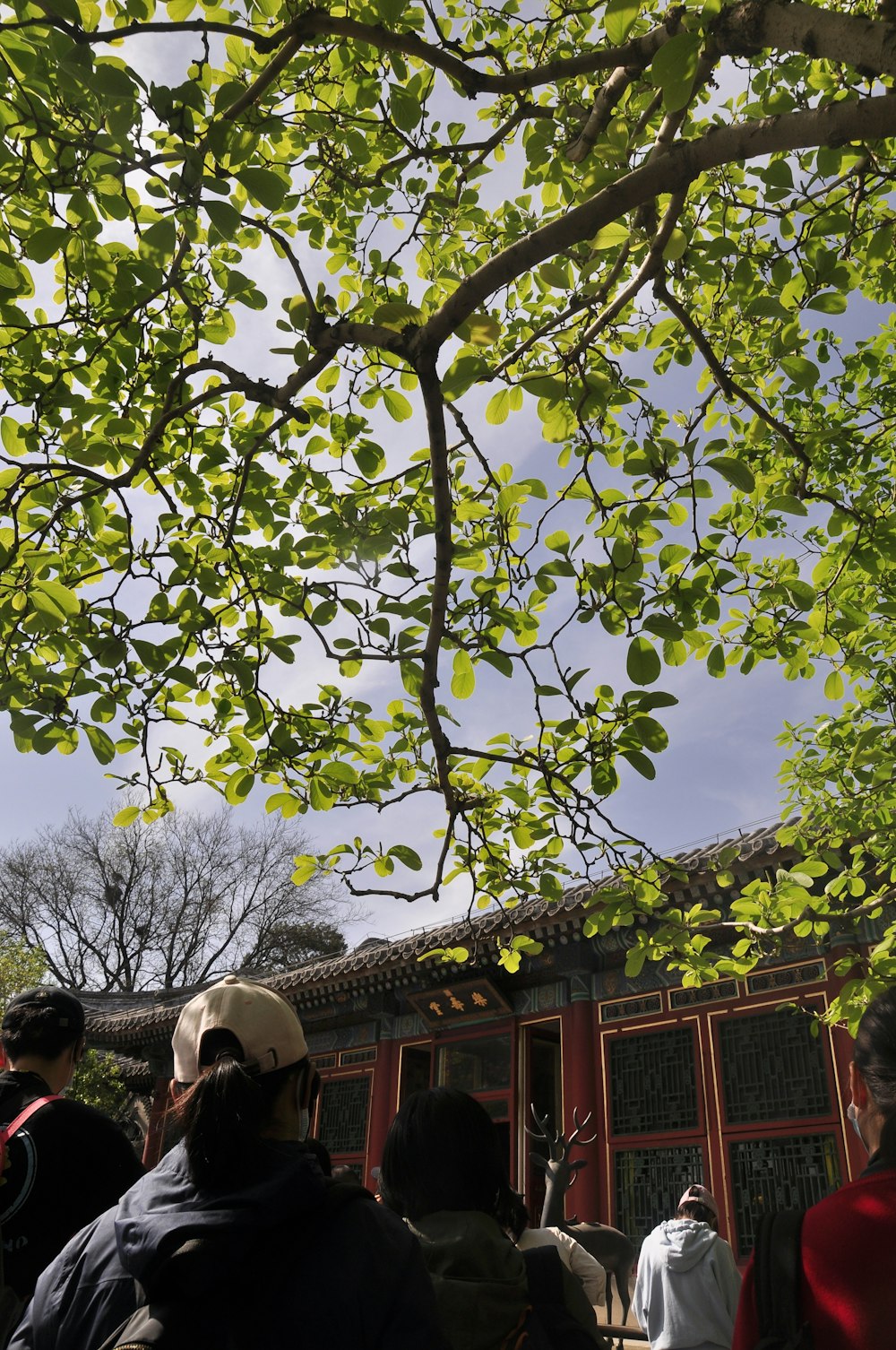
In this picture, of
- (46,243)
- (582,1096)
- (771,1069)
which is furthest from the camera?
(582,1096)

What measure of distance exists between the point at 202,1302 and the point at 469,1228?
691 mm

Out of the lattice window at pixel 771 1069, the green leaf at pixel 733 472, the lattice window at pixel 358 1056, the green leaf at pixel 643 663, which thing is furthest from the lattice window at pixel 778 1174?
the green leaf at pixel 733 472

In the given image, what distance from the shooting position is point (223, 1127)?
1.19 metres

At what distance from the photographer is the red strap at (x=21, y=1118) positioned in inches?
75.0

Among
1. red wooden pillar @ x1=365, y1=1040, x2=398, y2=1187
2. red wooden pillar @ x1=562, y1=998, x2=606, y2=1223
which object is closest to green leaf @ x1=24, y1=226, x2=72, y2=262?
red wooden pillar @ x1=562, y1=998, x2=606, y2=1223

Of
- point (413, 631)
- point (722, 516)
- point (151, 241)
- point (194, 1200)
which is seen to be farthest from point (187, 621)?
point (194, 1200)

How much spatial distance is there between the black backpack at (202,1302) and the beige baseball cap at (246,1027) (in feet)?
0.89

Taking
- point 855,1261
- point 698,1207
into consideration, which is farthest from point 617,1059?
point 855,1261

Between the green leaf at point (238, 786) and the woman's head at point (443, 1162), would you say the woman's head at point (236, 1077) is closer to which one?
the woman's head at point (443, 1162)

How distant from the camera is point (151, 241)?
192 centimetres

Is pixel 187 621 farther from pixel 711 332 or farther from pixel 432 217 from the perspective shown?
pixel 711 332

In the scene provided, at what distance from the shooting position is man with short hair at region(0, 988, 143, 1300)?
1.87 m

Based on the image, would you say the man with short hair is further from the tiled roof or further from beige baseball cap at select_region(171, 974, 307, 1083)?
the tiled roof

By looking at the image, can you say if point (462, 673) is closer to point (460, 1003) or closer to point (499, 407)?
point (499, 407)
